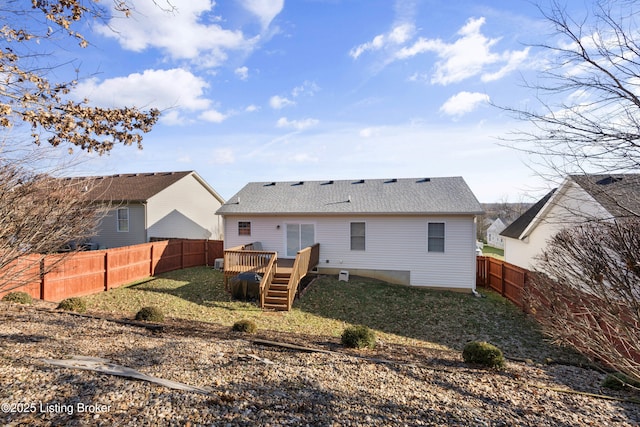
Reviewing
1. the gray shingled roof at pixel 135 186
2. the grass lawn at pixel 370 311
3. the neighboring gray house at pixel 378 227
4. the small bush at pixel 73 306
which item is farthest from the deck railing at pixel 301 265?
the gray shingled roof at pixel 135 186

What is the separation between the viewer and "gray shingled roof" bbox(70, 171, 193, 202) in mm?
18297

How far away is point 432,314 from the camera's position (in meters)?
10.4

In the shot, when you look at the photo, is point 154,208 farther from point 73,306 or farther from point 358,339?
point 358,339

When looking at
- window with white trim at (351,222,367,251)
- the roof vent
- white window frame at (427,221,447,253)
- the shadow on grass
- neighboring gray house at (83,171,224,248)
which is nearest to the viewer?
the roof vent

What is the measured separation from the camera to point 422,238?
13445 mm

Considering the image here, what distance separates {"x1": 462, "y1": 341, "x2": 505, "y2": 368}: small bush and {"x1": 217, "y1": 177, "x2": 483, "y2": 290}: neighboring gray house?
7.89 metres

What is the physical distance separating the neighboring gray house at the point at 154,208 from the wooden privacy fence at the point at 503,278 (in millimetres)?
17973

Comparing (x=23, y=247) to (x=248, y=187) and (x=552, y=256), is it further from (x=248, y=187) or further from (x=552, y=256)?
(x=248, y=187)

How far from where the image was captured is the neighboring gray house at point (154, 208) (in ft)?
59.4

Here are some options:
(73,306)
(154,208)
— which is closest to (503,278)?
(73,306)

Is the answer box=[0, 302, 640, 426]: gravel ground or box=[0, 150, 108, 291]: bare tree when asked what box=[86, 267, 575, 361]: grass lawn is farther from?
box=[0, 150, 108, 291]: bare tree

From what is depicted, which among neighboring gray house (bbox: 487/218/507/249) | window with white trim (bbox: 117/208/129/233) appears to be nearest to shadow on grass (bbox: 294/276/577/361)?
window with white trim (bbox: 117/208/129/233)

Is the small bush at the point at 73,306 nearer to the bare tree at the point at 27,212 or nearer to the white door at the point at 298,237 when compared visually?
the bare tree at the point at 27,212

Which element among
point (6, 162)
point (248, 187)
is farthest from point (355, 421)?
point (248, 187)
